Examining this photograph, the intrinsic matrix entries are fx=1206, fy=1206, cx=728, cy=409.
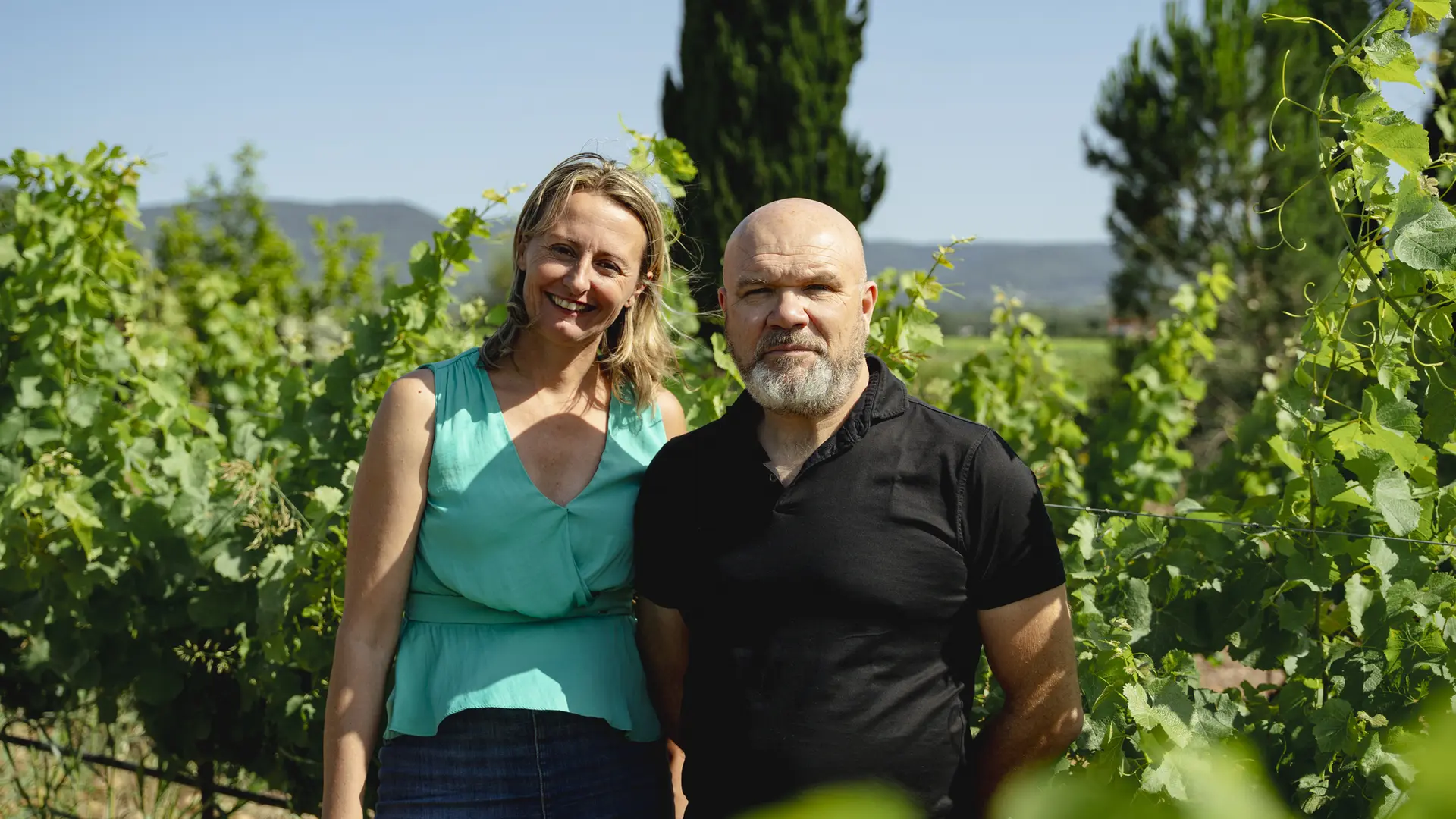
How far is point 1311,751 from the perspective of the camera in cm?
197

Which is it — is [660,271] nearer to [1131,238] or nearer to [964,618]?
[964,618]

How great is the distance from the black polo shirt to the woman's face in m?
0.42

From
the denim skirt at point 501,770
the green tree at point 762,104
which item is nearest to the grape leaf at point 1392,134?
the denim skirt at point 501,770

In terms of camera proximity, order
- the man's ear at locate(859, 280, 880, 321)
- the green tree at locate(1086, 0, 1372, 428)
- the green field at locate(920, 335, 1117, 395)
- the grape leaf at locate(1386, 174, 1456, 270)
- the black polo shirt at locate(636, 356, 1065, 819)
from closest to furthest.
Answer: the grape leaf at locate(1386, 174, 1456, 270)
the black polo shirt at locate(636, 356, 1065, 819)
the man's ear at locate(859, 280, 880, 321)
the green field at locate(920, 335, 1117, 395)
the green tree at locate(1086, 0, 1372, 428)

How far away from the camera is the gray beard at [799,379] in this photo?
191 centimetres

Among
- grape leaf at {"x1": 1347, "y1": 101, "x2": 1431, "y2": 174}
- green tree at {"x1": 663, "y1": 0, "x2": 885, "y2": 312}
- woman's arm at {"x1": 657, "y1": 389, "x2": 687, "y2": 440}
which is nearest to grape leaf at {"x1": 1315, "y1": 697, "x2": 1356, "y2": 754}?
grape leaf at {"x1": 1347, "y1": 101, "x2": 1431, "y2": 174}

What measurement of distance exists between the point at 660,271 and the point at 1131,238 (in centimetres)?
971

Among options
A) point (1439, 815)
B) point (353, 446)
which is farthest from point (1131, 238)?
point (1439, 815)

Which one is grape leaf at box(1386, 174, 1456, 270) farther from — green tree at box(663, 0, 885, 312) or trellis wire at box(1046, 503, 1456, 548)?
green tree at box(663, 0, 885, 312)

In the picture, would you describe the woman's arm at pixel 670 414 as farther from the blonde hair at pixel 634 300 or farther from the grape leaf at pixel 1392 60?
the grape leaf at pixel 1392 60

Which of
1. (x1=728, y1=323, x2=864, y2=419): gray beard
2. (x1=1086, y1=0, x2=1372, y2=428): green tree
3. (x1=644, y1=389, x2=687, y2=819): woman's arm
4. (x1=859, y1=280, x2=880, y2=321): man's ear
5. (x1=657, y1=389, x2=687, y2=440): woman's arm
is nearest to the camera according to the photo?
(x1=728, y1=323, x2=864, y2=419): gray beard

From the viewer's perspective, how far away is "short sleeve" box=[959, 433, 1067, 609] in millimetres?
1814

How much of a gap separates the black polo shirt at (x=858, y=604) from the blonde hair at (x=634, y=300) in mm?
405

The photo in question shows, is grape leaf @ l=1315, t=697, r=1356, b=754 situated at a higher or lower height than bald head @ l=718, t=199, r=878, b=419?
lower
